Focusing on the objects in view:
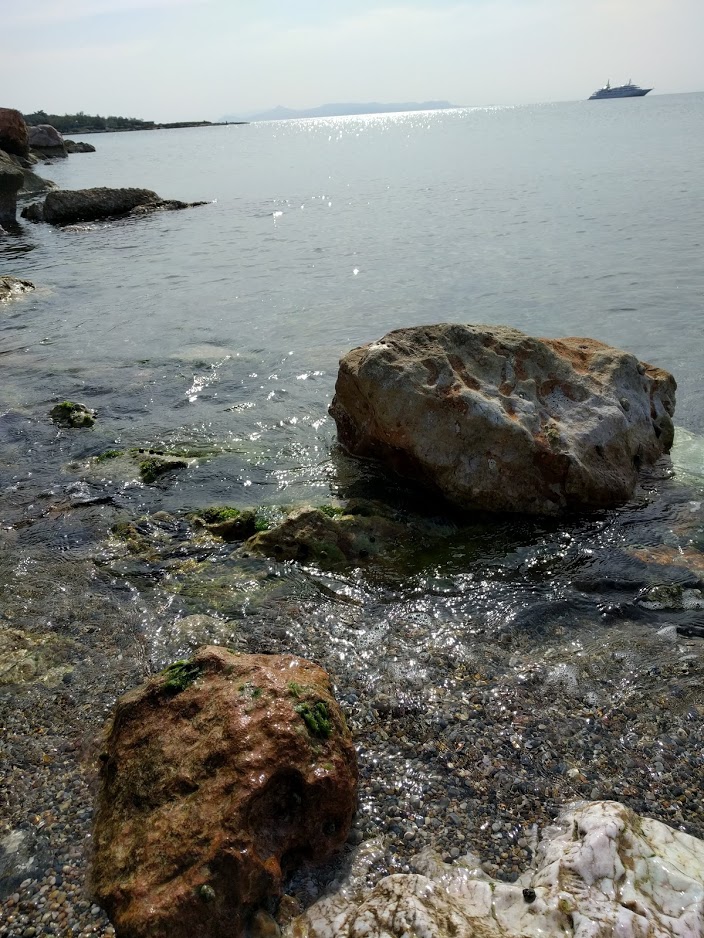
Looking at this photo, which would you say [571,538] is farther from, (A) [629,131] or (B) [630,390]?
(A) [629,131]

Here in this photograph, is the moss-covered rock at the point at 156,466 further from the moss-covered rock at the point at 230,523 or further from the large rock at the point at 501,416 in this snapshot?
the large rock at the point at 501,416

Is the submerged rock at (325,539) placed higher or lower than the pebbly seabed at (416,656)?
Result: higher

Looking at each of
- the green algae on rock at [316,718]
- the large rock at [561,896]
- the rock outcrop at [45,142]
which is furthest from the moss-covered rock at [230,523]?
the rock outcrop at [45,142]

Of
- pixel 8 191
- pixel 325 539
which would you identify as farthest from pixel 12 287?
pixel 8 191

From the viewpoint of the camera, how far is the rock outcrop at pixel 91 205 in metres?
31.4

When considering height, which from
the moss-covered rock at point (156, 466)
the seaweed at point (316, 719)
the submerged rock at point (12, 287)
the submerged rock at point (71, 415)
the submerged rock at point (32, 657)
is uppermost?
the submerged rock at point (12, 287)

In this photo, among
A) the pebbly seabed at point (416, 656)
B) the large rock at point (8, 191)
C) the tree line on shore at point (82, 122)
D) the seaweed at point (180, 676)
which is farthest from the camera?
the tree line on shore at point (82, 122)

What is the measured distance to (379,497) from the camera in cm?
758

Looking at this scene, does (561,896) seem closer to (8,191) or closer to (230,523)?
(230,523)

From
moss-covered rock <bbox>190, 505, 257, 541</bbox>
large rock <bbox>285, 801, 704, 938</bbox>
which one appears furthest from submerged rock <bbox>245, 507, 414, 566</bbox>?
large rock <bbox>285, 801, 704, 938</bbox>

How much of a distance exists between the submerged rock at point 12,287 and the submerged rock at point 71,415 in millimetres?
9227

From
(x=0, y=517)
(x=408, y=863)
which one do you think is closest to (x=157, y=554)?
(x=0, y=517)

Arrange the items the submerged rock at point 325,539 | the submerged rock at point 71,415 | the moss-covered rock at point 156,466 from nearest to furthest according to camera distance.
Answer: the submerged rock at point 325,539, the moss-covered rock at point 156,466, the submerged rock at point 71,415

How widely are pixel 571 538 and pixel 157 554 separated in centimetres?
407
